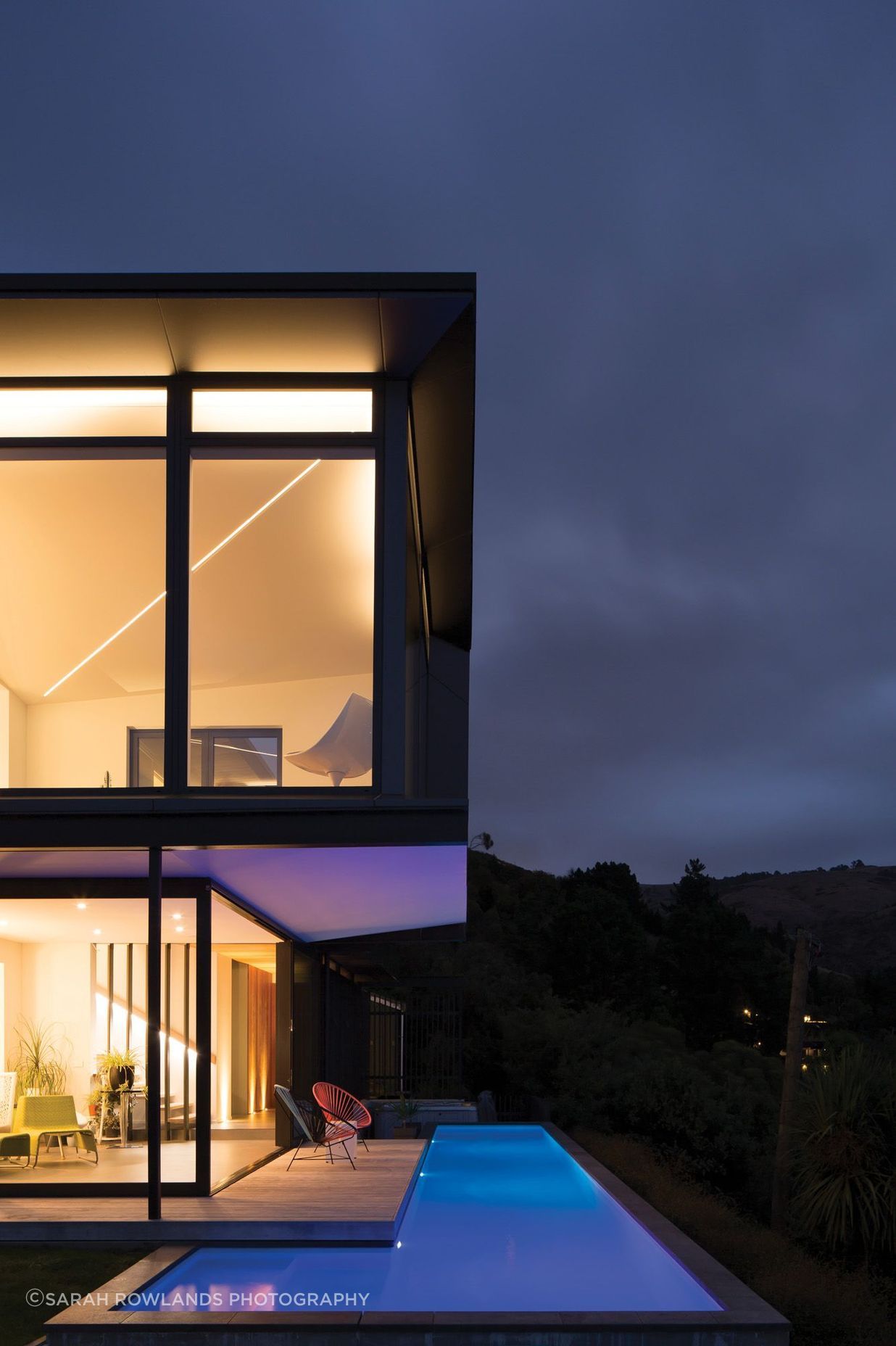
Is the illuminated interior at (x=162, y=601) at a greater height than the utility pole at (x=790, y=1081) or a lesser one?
greater

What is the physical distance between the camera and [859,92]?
4384 centimetres

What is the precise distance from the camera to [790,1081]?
47.2 feet

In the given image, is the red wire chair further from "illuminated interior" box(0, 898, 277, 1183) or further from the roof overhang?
the roof overhang

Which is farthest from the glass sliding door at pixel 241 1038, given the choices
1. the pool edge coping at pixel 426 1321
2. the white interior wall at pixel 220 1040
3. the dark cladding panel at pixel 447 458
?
the pool edge coping at pixel 426 1321

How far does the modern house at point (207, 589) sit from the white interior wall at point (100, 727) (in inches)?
0.6

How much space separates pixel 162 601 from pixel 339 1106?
592 centimetres

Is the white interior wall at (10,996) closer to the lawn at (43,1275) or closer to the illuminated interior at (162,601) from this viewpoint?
the lawn at (43,1275)

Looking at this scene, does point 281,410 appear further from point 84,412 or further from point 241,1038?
point 241,1038

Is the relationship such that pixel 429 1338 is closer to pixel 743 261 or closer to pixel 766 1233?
pixel 766 1233

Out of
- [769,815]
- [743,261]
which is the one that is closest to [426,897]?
[743,261]

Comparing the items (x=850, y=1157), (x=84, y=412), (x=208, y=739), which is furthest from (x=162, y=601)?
(x=850, y=1157)

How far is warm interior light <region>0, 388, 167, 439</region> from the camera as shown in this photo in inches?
343

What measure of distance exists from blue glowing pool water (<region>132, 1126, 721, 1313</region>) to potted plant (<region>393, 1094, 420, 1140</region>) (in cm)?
625

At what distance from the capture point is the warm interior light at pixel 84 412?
872 cm
